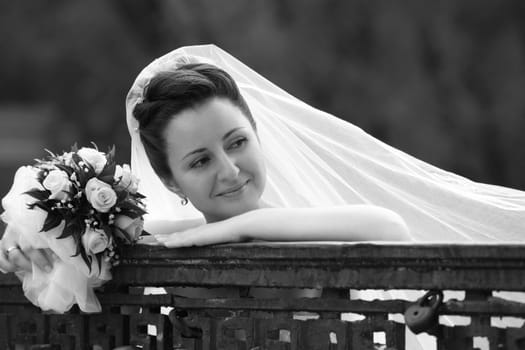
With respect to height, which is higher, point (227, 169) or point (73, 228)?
point (227, 169)

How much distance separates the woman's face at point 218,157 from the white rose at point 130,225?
269 millimetres

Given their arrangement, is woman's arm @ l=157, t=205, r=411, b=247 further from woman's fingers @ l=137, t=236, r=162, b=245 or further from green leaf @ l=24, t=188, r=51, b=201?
green leaf @ l=24, t=188, r=51, b=201

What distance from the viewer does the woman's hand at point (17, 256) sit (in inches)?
140

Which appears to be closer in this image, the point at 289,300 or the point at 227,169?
the point at 289,300

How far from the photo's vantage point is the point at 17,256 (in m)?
3.60

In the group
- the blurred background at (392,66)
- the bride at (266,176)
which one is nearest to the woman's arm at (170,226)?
the bride at (266,176)

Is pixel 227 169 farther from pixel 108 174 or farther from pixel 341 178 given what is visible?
pixel 341 178

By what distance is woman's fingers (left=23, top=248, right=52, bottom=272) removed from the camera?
356cm

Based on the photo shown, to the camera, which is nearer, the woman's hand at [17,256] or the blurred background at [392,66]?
the woman's hand at [17,256]

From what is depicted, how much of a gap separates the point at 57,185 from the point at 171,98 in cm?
48

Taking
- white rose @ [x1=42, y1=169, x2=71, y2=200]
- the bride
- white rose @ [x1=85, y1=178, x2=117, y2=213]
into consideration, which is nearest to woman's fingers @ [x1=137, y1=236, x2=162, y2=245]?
the bride

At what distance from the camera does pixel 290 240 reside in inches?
127

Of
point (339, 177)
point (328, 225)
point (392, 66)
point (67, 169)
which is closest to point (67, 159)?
point (67, 169)

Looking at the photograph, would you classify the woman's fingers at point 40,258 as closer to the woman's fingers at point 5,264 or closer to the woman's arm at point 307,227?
the woman's fingers at point 5,264
